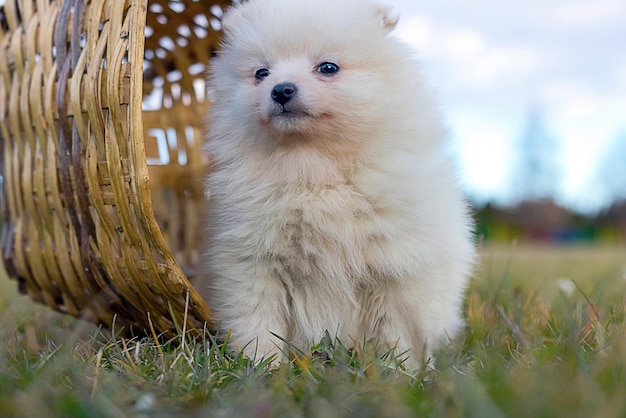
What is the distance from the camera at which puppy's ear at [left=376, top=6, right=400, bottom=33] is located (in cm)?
260

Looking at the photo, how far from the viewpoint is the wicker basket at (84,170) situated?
2.33 metres

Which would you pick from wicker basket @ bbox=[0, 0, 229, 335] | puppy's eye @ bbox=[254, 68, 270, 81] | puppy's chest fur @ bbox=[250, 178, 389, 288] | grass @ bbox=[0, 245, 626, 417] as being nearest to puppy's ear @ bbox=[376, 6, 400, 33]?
puppy's eye @ bbox=[254, 68, 270, 81]

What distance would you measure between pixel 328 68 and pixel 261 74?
28 cm

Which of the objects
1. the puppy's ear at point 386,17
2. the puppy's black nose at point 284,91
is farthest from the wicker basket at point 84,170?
the puppy's ear at point 386,17

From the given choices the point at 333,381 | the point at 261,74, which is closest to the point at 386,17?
→ the point at 261,74

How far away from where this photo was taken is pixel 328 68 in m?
2.43

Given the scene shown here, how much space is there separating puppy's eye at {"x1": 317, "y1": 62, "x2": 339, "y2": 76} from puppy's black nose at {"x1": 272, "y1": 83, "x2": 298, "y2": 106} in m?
0.16

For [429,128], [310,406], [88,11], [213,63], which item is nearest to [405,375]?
[310,406]

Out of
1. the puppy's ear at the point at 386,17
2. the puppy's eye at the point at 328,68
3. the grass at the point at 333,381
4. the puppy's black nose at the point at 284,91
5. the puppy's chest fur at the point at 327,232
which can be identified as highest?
the puppy's ear at the point at 386,17

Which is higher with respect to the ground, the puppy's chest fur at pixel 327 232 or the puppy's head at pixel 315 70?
the puppy's head at pixel 315 70

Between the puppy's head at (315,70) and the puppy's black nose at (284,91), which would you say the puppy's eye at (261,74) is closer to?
the puppy's head at (315,70)

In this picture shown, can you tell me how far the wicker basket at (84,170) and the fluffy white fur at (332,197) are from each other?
0.29 m

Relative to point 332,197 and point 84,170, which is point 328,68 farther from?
point 84,170

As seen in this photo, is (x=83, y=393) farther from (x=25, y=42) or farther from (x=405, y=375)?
(x=25, y=42)
